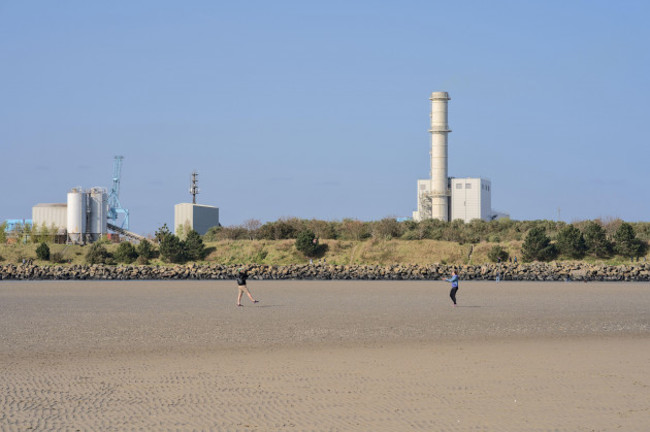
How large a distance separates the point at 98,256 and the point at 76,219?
18484 millimetres

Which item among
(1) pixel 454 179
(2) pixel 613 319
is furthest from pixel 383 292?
(1) pixel 454 179

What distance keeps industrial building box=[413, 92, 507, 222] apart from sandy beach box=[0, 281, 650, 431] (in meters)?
62.1

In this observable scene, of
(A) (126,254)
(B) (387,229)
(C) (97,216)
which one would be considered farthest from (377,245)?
(C) (97,216)

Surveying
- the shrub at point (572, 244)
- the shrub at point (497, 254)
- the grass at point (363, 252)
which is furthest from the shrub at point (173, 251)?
the shrub at point (572, 244)

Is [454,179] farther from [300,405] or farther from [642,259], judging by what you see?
[300,405]

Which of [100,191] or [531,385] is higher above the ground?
[100,191]

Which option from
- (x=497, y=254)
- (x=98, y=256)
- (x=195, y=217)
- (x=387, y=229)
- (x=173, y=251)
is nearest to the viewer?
(x=497, y=254)

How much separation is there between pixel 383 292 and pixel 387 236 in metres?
34.5

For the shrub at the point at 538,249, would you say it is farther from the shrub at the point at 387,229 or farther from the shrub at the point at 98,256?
the shrub at the point at 98,256

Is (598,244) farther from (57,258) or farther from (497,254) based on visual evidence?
(57,258)

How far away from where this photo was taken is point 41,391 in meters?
11.8

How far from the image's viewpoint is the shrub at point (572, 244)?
61625 millimetres

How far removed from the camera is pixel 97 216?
8938 centimetres

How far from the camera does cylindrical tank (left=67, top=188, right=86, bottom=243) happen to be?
87812mm
